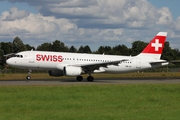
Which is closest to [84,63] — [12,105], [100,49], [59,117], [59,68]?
[59,68]

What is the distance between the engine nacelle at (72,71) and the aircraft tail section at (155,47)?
1049 cm

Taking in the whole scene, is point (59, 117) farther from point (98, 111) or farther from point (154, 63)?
point (154, 63)

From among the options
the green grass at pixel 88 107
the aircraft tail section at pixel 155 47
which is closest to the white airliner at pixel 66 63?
the aircraft tail section at pixel 155 47

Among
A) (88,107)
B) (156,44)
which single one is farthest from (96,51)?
(88,107)

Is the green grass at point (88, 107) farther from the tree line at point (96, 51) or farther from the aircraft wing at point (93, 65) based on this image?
the tree line at point (96, 51)

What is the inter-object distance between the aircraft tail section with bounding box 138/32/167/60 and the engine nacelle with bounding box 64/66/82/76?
1049 cm

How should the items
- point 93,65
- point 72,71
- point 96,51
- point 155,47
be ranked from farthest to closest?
point 96,51
point 155,47
point 93,65
point 72,71

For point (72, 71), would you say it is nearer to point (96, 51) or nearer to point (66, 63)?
point (66, 63)

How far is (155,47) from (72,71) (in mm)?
12897

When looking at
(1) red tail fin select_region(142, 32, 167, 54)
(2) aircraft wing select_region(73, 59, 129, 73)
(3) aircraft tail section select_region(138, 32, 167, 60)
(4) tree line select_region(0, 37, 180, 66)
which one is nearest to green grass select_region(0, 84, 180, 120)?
(2) aircraft wing select_region(73, 59, 129, 73)

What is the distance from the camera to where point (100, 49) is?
15962 centimetres

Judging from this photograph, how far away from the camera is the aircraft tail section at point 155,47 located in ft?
158

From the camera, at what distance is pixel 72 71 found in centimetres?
4050

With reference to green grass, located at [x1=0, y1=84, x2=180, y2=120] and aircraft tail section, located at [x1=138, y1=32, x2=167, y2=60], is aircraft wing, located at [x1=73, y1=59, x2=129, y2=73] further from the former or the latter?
green grass, located at [x1=0, y1=84, x2=180, y2=120]
